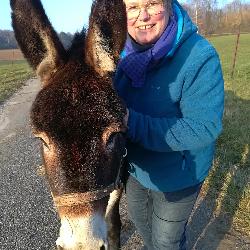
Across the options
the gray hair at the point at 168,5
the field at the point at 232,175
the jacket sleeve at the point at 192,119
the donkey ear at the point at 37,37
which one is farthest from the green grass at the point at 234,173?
the donkey ear at the point at 37,37

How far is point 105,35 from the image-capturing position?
2398 millimetres

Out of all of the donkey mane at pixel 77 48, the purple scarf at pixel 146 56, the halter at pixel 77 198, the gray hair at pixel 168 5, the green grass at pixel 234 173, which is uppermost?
the gray hair at pixel 168 5

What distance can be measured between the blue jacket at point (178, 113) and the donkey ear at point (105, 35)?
34 centimetres

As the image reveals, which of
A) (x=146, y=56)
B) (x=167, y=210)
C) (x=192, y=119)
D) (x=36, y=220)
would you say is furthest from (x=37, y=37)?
(x=36, y=220)

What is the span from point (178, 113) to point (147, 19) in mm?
712

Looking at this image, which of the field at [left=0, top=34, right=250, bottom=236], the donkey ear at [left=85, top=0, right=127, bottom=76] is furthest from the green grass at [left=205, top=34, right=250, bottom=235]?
the donkey ear at [left=85, top=0, right=127, bottom=76]

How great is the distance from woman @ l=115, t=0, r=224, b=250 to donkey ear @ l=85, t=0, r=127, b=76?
13.1 inches

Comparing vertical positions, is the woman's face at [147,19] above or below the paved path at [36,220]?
above

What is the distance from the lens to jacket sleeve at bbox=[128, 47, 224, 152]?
2.55 meters

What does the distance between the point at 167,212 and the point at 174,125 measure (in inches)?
34.2

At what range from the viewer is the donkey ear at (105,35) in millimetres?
2318

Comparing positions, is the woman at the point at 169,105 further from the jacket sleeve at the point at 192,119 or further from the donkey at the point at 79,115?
the donkey at the point at 79,115

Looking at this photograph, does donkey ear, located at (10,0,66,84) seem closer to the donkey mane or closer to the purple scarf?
the donkey mane

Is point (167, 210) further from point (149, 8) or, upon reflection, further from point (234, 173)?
point (234, 173)
